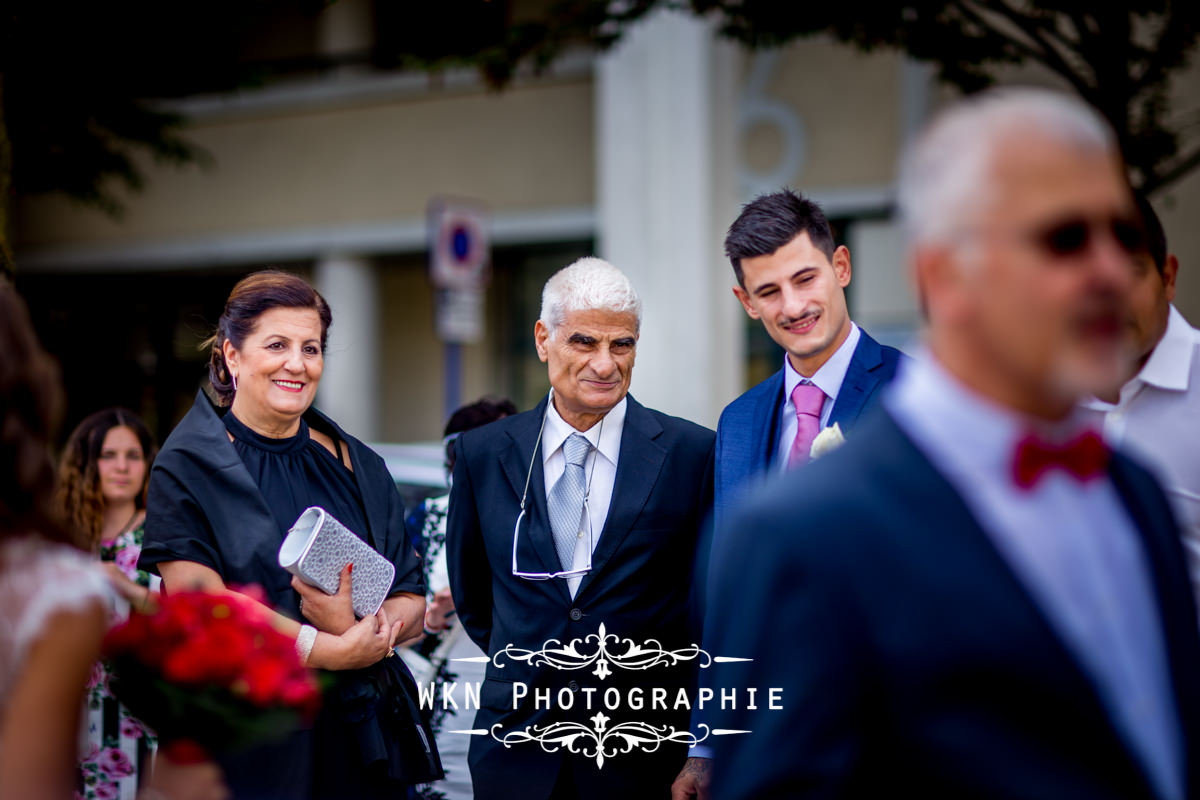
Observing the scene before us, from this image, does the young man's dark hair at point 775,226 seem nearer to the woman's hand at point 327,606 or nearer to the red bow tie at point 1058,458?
the woman's hand at point 327,606

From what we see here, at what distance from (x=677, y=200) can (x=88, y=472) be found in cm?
692

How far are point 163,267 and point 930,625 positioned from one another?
14909 millimetres

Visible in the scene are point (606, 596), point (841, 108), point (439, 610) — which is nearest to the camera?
point (606, 596)

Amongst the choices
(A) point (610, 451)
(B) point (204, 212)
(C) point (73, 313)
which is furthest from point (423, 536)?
(C) point (73, 313)

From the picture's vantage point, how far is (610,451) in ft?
11.2

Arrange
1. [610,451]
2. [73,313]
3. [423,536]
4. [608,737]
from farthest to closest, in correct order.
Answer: [73,313]
[423,536]
[610,451]
[608,737]

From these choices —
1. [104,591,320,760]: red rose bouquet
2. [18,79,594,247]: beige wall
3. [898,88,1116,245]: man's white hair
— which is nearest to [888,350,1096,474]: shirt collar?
[898,88,1116,245]: man's white hair

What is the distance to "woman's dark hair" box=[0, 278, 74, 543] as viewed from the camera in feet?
6.04

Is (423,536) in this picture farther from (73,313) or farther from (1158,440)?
(73,313)

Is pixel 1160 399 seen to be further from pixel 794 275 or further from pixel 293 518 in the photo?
pixel 293 518

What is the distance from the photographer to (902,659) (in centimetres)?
140

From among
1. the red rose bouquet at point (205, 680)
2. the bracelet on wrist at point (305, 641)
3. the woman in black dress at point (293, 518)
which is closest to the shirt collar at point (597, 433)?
the woman in black dress at point (293, 518)

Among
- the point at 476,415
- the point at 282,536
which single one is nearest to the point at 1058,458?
the point at 282,536

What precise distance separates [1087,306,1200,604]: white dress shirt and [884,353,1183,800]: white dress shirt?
1.20 metres
